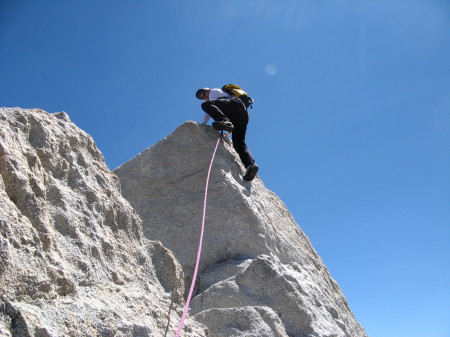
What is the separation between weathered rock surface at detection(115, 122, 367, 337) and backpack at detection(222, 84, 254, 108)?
1.10 m

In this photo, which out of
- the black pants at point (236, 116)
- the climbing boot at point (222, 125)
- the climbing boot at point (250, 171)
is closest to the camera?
the climbing boot at point (250, 171)

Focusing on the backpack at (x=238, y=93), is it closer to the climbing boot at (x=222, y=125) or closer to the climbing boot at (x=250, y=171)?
the climbing boot at (x=222, y=125)

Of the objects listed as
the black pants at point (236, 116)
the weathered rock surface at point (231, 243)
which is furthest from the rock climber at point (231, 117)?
the weathered rock surface at point (231, 243)

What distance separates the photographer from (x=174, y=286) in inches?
170

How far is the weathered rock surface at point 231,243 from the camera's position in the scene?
4965 mm

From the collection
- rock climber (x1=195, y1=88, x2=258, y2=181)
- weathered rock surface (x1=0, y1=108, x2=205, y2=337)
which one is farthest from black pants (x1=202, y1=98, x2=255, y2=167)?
weathered rock surface (x1=0, y1=108, x2=205, y2=337)

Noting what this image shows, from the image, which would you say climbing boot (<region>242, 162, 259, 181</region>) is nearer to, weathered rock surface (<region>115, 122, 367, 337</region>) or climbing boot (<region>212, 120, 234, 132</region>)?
weathered rock surface (<region>115, 122, 367, 337</region>)

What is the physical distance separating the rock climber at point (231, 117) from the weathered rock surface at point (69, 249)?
3.17m

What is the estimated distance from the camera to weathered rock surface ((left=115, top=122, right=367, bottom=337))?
4.96m

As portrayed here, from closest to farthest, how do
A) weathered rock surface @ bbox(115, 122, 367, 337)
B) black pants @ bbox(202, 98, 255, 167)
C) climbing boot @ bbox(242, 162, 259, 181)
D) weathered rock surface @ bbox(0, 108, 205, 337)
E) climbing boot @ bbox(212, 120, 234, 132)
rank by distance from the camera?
1. weathered rock surface @ bbox(0, 108, 205, 337)
2. weathered rock surface @ bbox(115, 122, 367, 337)
3. climbing boot @ bbox(242, 162, 259, 181)
4. climbing boot @ bbox(212, 120, 234, 132)
5. black pants @ bbox(202, 98, 255, 167)

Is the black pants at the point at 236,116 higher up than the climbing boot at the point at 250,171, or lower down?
higher up

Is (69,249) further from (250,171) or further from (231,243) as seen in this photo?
(250,171)

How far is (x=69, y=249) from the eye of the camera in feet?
11.6

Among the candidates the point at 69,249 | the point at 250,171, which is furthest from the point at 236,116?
the point at 69,249
